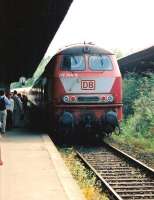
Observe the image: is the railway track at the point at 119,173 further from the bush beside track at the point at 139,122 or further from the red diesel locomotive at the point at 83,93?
the red diesel locomotive at the point at 83,93

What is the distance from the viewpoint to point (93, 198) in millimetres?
8734

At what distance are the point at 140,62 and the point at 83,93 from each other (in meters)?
8.48

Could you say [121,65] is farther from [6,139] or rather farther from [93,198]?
[93,198]

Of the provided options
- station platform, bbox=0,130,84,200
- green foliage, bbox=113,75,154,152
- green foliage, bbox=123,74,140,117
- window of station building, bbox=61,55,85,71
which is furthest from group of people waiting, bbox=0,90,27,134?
green foliage, bbox=123,74,140,117

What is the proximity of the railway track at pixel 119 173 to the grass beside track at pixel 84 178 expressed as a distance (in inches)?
5.6

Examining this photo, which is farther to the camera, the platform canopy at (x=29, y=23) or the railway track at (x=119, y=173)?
the platform canopy at (x=29, y=23)

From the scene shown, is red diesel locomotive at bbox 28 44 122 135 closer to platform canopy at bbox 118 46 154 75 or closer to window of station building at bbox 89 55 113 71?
window of station building at bbox 89 55 113 71

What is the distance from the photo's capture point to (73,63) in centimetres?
1677

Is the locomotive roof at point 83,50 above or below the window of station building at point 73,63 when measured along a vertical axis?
above

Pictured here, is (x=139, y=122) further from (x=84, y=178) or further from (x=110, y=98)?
(x=84, y=178)

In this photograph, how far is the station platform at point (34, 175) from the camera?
7781 mm

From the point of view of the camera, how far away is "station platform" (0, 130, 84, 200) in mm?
7781

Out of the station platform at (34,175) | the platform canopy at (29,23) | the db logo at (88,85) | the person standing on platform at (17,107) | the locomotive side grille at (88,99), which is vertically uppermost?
the platform canopy at (29,23)

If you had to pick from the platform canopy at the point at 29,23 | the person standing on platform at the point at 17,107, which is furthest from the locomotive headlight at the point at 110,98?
the person standing on platform at the point at 17,107
